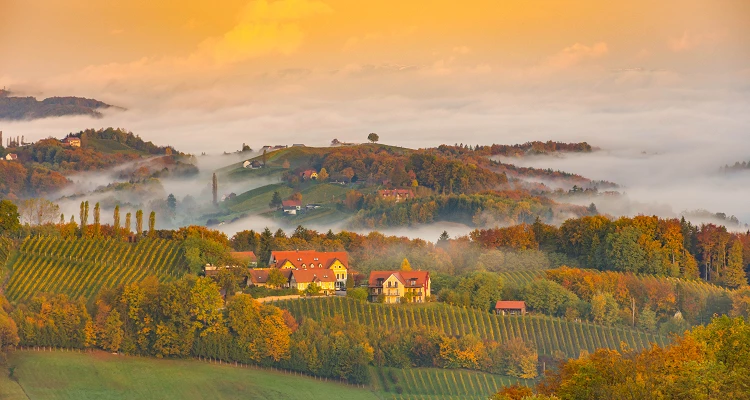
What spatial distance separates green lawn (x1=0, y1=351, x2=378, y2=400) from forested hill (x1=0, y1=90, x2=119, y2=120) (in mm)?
107561

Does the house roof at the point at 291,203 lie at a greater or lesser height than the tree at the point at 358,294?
greater

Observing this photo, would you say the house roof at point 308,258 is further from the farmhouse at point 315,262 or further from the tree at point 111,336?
the tree at point 111,336

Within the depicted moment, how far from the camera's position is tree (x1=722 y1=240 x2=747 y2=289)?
85.4 m

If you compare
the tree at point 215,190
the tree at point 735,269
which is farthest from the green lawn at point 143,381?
the tree at point 215,190

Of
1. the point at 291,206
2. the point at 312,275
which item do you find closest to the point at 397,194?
the point at 291,206

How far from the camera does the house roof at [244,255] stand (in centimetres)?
8300

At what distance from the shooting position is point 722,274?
3442 inches

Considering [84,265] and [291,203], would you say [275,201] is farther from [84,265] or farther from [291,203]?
[84,265]

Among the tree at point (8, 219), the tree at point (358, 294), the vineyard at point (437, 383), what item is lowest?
the vineyard at point (437, 383)

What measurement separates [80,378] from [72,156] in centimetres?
9649

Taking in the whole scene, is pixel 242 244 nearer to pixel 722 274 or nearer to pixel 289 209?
pixel 722 274

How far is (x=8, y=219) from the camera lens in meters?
84.6

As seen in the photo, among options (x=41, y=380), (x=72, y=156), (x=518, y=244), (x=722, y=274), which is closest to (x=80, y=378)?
(x=41, y=380)

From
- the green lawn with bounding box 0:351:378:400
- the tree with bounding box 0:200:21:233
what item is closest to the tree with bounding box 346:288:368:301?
the green lawn with bounding box 0:351:378:400
